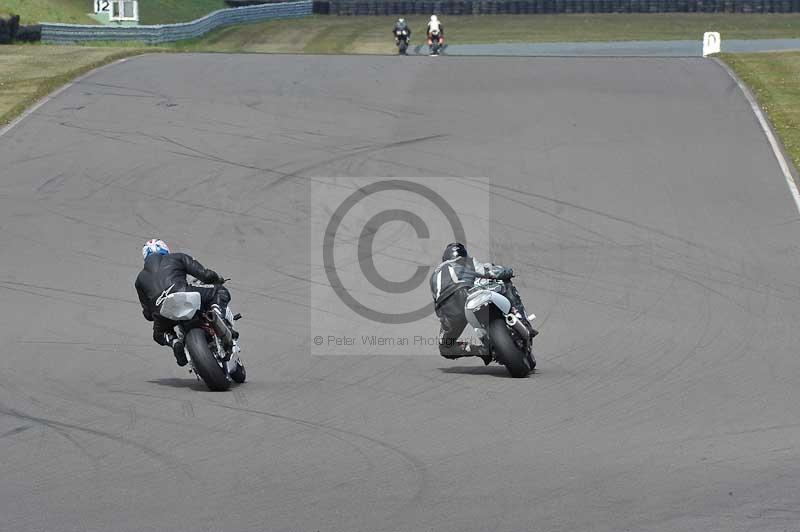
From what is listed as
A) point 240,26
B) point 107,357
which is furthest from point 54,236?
point 240,26

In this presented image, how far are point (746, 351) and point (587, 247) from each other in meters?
4.98

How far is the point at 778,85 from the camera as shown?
94.2 feet

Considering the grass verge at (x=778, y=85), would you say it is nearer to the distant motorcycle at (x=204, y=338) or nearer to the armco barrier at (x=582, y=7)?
the distant motorcycle at (x=204, y=338)

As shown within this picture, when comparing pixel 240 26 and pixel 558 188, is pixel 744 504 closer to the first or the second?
pixel 558 188

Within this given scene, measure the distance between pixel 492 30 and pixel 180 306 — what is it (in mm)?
45380

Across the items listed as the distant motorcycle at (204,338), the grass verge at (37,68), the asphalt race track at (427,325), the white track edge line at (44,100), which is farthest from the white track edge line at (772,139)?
the grass verge at (37,68)

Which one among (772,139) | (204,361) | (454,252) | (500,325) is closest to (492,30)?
(772,139)

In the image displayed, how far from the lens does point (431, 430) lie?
9.56 metres

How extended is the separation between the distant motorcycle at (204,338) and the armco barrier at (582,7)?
→ 5009cm

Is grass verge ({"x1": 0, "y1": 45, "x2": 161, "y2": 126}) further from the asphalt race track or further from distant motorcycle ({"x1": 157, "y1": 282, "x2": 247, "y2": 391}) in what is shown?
distant motorcycle ({"x1": 157, "y1": 282, "x2": 247, "y2": 391})

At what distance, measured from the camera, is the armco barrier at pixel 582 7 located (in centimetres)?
5859

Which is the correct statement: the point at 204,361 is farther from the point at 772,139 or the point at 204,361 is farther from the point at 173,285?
the point at 772,139

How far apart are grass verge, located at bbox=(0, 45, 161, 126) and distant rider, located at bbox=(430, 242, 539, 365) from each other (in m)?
15.3

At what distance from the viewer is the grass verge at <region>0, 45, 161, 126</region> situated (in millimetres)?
26766
